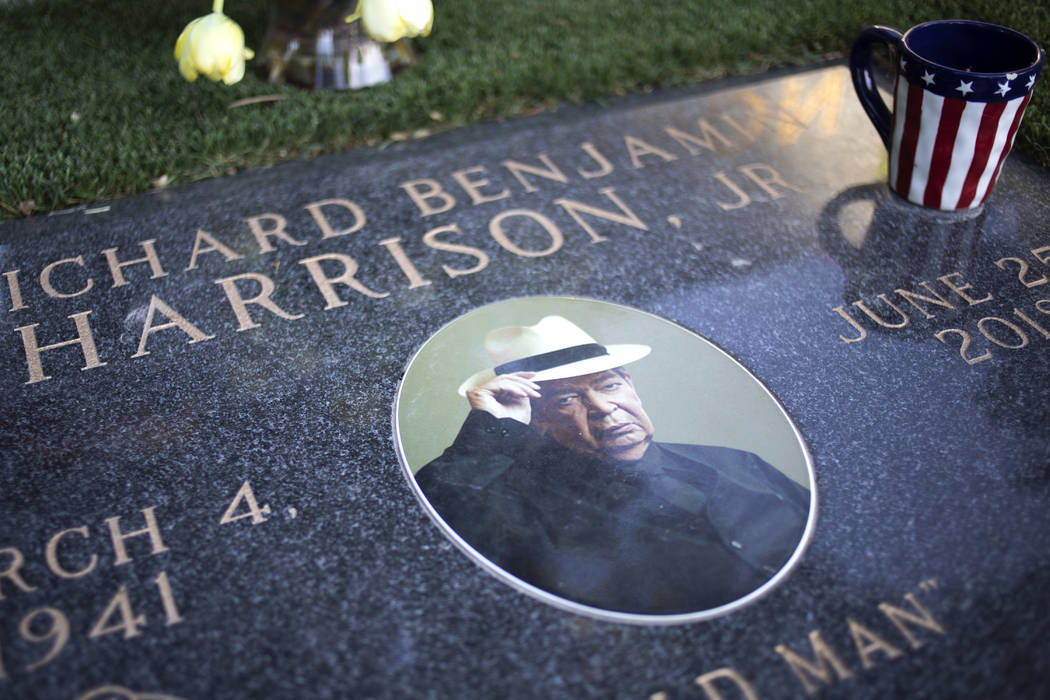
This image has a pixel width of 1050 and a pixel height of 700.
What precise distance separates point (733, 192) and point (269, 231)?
1017 mm

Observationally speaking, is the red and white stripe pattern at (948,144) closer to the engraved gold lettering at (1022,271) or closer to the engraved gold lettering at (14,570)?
the engraved gold lettering at (1022,271)

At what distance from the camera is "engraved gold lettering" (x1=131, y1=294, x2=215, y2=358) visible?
61.3 inches

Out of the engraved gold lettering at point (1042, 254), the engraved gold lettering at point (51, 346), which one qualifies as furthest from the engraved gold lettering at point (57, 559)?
the engraved gold lettering at point (1042, 254)

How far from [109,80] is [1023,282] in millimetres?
2210

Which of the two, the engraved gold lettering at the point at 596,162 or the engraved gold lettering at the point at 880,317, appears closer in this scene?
the engraved gold lettering at the point at 880,317

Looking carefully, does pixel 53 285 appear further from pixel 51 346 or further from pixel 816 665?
pixel 816 665

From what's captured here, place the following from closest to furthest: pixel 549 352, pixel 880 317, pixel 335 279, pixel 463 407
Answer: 1. pixel 463 407
2. pixel 549 352
3. pixel 880 317
4. pixel 335 279

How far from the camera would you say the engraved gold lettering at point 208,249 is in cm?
175

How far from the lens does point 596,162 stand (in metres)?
2.07

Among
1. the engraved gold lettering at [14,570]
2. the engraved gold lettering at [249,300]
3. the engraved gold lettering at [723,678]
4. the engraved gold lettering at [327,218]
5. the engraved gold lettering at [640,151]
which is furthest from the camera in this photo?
the engraved gold lettering at [640,151]

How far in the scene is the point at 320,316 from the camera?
5.33 ft

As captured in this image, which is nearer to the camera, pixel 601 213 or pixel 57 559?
pixel 57 559

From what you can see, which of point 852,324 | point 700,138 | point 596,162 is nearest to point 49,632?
point 852,324

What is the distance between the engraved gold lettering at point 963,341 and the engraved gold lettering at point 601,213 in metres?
0.61
